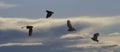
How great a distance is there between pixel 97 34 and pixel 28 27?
1700 centimetres

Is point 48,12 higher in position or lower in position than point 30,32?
higher

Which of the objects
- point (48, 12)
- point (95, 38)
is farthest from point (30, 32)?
point (95, 38)

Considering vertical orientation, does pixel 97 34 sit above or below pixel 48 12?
below

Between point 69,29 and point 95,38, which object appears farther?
point 95,38

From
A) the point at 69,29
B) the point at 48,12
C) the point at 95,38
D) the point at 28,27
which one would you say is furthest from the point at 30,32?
the point at 95,38

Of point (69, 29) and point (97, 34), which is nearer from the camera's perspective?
point (69, 29)

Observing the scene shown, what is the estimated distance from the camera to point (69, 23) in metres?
61.4

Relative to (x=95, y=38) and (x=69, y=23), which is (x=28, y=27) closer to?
(x=69, y=23)

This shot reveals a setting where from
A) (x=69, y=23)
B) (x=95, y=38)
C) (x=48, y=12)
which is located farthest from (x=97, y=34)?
(x=48, y=12)

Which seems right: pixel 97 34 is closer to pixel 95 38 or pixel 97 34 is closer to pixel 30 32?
pixel 95 38

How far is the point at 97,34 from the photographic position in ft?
213

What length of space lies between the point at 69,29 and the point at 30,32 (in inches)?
436

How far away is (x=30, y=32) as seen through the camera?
65062 mm

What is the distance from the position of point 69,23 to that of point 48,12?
26.2ft
